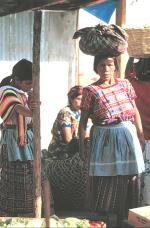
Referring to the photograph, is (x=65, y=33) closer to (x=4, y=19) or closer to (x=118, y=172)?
(x=4, y=19)

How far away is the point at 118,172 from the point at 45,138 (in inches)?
125

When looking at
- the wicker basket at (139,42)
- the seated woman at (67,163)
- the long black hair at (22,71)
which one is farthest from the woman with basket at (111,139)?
the seated woman at (67,163)

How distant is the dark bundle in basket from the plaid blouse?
1.11 feet

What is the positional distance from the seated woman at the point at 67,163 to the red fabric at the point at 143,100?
0.83 m

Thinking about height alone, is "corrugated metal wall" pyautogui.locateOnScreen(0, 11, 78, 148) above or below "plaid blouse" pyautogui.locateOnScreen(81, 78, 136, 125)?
above

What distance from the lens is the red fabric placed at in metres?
6.06

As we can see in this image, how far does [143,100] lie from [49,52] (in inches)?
107

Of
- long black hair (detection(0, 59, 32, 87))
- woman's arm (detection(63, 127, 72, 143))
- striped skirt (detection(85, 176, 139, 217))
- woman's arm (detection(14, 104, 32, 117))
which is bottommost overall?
striped skirt (detection(85, 176, 139, 217))

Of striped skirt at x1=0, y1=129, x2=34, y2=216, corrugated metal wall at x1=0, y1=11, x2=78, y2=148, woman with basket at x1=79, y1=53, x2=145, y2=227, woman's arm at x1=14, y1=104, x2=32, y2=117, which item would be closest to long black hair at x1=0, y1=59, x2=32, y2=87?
woman's arm at x1=14, y1=104, x2=32, y2=117

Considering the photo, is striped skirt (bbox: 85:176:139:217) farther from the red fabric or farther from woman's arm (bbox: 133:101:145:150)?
the red fabric

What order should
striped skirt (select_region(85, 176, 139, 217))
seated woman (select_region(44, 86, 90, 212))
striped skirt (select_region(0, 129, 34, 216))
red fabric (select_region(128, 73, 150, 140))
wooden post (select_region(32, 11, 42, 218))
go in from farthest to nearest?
1. seated woman (select_region(44, 86, 90, 212))
2. red fabric (select_region(128, 73, 150, 140))
3. striped skirt (select_region(0, 129, 34, 216))
4. striped skirt (select_region(85, 176, 139, 217))
5. wooden post (select_region(32, 11, 42, 218))

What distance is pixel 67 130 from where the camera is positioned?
6.67 meters

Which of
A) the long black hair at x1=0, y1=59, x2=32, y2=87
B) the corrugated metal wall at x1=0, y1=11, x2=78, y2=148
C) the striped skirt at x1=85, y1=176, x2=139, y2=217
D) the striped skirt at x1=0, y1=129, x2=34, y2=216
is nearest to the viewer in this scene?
the striped skirt at x1=85, y1=176, x2=139, y2=217

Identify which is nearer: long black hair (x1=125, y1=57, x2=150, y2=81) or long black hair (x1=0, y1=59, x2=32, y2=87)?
long black hair (x1=0, y1=59, x2=32, y2=87)
